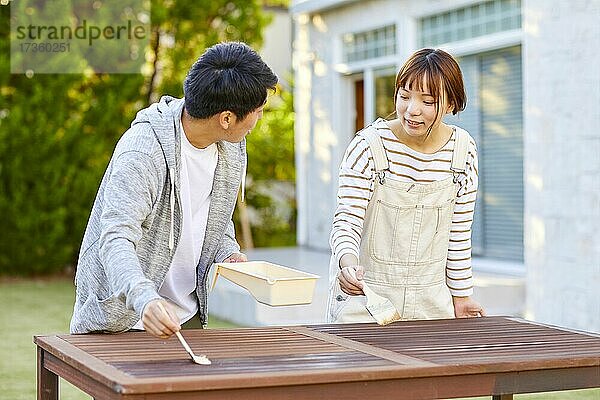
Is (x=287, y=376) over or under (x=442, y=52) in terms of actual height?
under

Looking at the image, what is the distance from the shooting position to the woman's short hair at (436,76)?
3.23m

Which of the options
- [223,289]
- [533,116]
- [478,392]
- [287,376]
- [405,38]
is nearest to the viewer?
[287,376]

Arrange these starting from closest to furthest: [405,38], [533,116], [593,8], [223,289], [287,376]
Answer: [287,376] < [593,8] < [533,116] < [223,289] < [405,38]

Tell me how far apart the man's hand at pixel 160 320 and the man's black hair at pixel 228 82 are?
633 millimetres

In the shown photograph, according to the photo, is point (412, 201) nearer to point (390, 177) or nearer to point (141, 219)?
point (390, 177)

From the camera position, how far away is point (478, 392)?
262cm

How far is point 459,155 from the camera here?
343 centimetres

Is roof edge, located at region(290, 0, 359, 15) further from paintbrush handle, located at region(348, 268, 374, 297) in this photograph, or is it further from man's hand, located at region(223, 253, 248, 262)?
paintbrush handle, located at region(348, 268, 374, 297)

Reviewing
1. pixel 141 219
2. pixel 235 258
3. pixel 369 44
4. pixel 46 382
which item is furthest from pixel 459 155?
pixel 369 44

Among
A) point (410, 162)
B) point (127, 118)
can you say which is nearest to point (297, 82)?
point (127, 118)

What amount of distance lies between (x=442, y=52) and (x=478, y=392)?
1.13 m

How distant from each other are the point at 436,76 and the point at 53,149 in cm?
830

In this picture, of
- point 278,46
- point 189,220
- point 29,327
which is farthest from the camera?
point 278,46

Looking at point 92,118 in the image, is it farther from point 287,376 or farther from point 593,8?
point 287,376
